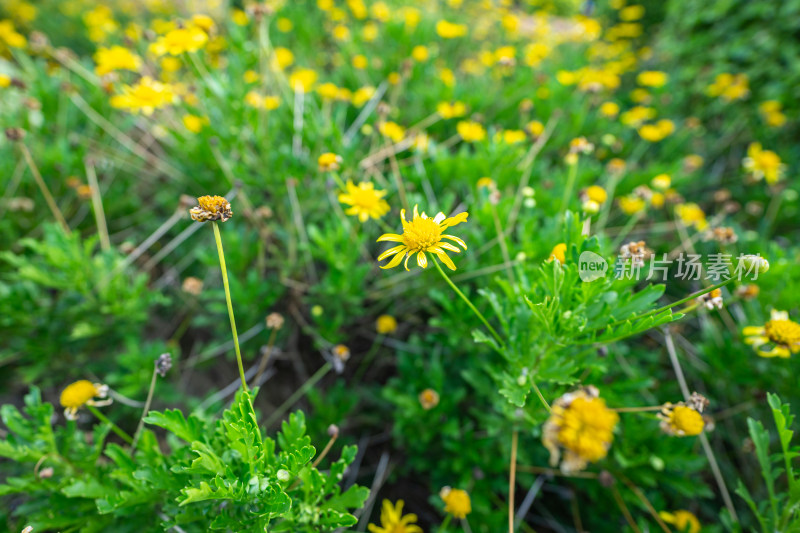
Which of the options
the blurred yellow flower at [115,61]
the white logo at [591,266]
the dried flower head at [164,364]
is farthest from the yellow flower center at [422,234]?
the blurred yellow flower at [115,61]

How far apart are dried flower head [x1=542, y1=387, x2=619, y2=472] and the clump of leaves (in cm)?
48

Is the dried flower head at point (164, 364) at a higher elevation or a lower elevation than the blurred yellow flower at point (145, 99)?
lower

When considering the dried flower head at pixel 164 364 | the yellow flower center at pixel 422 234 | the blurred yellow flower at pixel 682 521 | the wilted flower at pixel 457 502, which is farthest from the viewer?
the blurred yellow flower at pixel 682 521

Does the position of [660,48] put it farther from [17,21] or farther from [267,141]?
[17,21]

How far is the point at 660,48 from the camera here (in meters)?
3.69

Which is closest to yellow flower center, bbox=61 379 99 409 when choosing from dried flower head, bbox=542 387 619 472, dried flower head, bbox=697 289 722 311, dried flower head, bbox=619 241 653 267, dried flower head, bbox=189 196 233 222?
dried flower head, bbox=189 196 233 222

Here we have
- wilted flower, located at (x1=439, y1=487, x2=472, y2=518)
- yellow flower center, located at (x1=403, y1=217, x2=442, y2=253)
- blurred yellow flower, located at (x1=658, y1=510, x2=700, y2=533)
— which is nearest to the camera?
yellow flower center, located at (x1=403, y1=217, x2=442, y2=253)

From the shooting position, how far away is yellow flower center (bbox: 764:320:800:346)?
1136mm

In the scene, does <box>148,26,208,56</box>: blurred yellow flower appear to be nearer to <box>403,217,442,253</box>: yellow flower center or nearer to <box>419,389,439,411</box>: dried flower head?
<box>403,217,442,253</box>: yellow flower center

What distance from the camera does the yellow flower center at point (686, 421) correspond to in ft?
3.31

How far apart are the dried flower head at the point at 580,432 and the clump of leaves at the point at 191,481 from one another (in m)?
0.48

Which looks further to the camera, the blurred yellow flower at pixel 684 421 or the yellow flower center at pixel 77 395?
the yellow flower center at pixel 77 395

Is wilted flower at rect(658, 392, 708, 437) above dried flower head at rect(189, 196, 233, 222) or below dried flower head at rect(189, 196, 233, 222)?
below

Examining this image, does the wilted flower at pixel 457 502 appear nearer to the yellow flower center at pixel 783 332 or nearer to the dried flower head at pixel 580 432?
the dried flower head at pixel 580 432
